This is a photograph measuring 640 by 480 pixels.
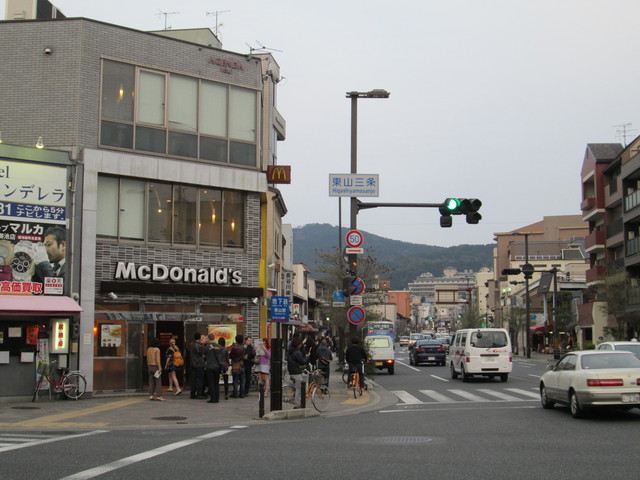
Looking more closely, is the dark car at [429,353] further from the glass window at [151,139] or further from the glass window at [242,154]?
the glass window at [151,139]

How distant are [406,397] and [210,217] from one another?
8.32m

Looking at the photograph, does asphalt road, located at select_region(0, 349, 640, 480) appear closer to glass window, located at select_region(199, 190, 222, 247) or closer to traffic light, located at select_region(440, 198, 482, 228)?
traffic light, located at select_region(440, 198, 482, 228)

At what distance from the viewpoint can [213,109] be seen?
23.8 meters

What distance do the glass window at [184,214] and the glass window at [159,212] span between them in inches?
7.6

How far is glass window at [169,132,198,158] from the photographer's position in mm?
22969

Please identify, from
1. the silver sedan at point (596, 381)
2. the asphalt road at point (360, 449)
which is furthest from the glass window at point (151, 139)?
the silver sedan at point (596, 381)

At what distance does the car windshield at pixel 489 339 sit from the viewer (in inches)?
1148

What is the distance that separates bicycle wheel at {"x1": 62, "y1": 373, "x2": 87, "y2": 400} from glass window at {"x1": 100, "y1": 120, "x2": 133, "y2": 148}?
267 inches

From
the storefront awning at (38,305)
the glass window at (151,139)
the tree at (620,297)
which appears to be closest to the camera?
the storefront awning at (38,305)

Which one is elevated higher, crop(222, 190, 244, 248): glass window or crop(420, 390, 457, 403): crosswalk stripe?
crop(222, 190, 244, 248): glass window

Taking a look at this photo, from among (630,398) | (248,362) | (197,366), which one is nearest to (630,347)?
(630,398)

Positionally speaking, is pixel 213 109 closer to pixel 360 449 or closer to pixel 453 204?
pixel 453 204

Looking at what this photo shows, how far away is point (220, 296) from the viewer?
23.4 metres

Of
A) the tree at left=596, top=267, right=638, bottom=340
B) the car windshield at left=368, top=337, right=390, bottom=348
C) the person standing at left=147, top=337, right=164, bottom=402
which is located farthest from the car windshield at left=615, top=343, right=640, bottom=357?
the tree at left=596, top=267, right=638, bottom=340
